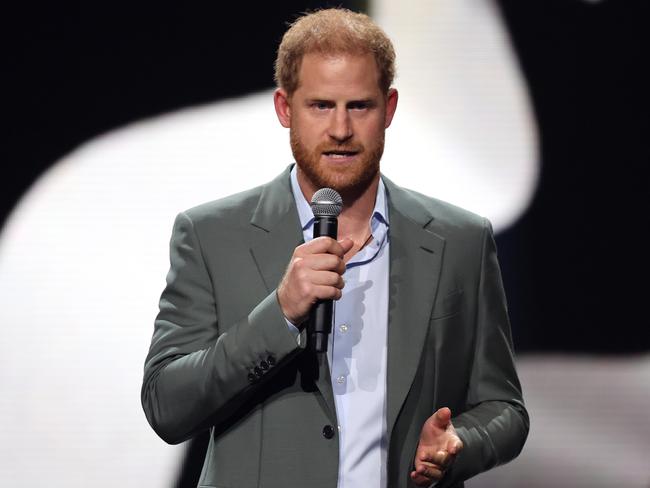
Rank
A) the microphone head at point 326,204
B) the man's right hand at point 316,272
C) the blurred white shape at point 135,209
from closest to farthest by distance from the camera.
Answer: the man's right hand at point 316,272 → the microphone head at point 326,204 → the blurred white shape at point 135,209

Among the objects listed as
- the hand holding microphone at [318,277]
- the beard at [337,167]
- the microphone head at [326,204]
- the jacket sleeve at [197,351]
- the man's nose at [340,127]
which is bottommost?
the jacket sleeve at [197,351]

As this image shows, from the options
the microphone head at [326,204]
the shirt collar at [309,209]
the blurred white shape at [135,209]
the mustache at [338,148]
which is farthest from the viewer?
the blurred white shape at [135,209]

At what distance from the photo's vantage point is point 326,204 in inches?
66.9

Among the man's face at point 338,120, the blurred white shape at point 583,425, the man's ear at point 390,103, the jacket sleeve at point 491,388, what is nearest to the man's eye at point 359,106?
the man's face at point 338,120

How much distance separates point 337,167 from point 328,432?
0.52 metres

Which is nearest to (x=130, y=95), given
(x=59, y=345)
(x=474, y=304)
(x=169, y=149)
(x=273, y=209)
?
(x=169, y=149)

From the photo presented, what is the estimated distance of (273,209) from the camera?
202 cm

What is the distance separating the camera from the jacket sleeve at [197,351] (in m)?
1.72

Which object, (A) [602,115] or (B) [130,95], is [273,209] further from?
(A) [602,115]

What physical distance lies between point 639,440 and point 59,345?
5.92ft

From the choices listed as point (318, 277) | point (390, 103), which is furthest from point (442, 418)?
point (390, 103)

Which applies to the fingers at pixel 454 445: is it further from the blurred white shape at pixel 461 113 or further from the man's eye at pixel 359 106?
the blurred white shape at pixel 461 113

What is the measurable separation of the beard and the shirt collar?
0.08m

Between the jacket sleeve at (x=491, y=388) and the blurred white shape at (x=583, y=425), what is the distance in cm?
94
